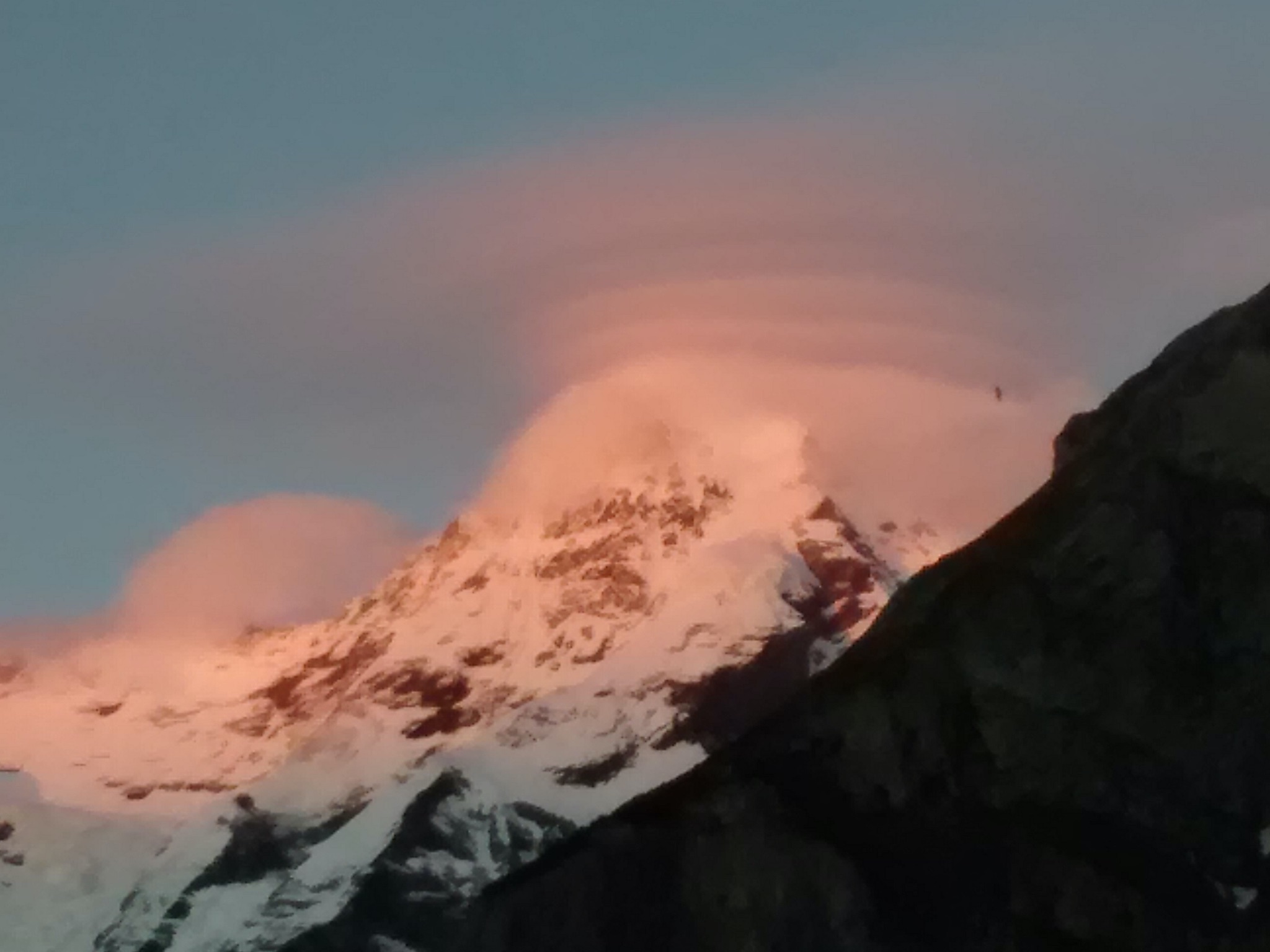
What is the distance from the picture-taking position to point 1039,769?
443ft

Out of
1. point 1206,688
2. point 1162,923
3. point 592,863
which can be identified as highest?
point 592,863

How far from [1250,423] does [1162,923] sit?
1067 inches

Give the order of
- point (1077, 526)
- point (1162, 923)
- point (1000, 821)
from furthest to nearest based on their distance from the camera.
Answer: point (1077, 526) → point (1000, 821) → point (1162, 923)

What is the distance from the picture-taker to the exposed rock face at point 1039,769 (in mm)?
128375

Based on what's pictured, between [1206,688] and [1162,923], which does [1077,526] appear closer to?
[1206,688]

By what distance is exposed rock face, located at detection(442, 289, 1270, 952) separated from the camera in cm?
12838

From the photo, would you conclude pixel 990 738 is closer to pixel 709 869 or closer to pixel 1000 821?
pixel 1000 821

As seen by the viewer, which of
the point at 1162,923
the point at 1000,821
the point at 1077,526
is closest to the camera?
the point at 1162,923

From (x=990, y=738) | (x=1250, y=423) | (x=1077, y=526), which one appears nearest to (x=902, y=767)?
(x=990, y=738)

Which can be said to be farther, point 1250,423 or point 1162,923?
point 1250,423

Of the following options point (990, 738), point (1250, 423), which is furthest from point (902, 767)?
point (1250, 423)

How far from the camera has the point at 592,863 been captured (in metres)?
140

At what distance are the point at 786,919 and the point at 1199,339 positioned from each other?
130 feet

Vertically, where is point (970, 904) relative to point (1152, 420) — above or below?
below
